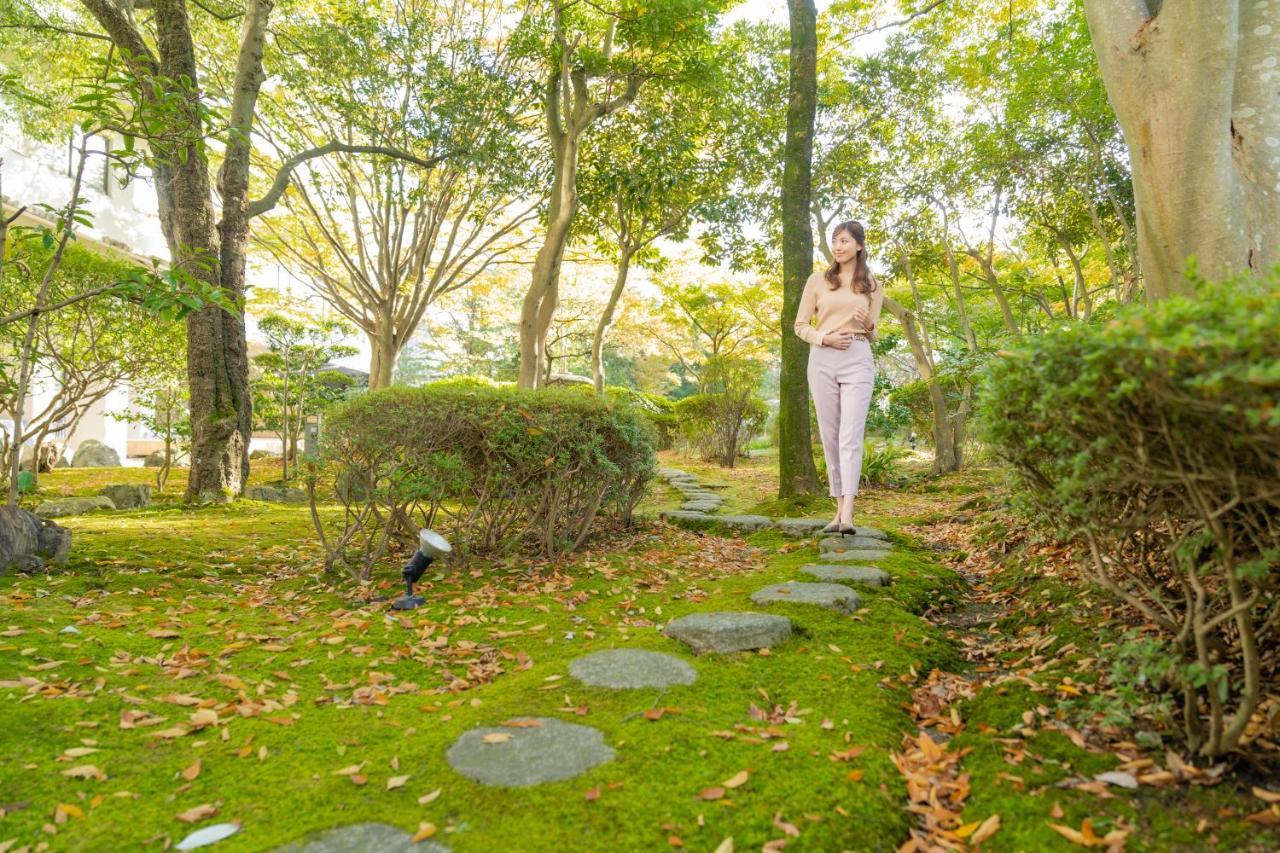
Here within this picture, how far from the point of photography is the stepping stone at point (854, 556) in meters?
4.13

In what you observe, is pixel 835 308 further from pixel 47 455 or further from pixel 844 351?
pixel 47 455

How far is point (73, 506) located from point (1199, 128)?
30.2 ft

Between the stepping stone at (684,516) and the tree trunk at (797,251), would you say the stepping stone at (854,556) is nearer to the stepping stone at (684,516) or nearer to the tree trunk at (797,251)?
the stepping stone at (684,516)

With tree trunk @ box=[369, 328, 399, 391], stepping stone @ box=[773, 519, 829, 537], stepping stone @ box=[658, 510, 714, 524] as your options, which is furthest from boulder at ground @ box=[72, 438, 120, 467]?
stepping stone @ box=[773, 519, 829, 537]

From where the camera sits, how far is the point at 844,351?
174 inches

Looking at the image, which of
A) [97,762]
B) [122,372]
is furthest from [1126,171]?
[122,372]

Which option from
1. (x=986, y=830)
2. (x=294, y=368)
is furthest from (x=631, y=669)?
(x=294, y=368)

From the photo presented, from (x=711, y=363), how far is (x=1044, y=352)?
12.7 meters

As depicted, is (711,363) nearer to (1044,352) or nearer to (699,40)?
(699,40)

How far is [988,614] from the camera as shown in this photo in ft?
11.1

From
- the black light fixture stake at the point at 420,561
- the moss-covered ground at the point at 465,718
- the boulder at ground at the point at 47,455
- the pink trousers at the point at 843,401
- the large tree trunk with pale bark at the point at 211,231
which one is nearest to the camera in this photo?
the moss-covered ground at the point at 465,718

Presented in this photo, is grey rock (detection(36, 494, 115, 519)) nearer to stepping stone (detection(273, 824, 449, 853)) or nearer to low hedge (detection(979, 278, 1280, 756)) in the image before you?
stepping stone (detection(273, 824, 449, 853))

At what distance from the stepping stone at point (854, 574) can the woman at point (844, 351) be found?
0.70 meters

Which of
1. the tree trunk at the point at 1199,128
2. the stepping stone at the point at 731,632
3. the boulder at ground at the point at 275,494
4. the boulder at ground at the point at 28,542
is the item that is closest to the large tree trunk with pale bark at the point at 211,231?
the boulder at ground at the point at 275,494
